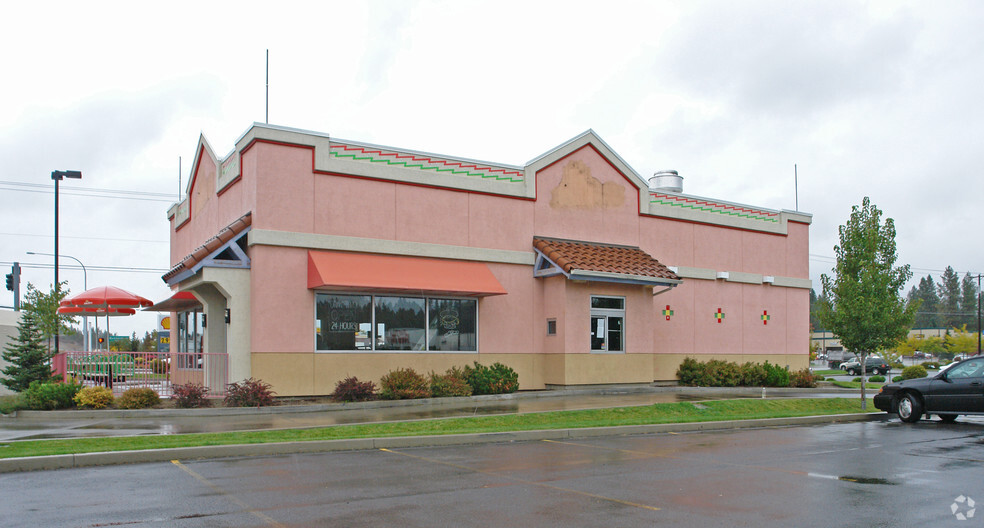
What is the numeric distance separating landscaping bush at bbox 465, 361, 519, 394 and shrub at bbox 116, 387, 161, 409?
26.1 ft

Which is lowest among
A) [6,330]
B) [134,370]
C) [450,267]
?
[134,370]

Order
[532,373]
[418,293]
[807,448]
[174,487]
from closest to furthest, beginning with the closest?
[174,487]
[807,448]
[418,293]
[532,373]

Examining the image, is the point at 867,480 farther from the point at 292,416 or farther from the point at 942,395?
the point at 292,416

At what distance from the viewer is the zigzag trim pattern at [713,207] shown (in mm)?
27141

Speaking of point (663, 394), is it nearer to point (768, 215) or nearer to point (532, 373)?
point (532, 373)

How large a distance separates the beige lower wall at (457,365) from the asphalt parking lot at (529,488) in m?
7.74

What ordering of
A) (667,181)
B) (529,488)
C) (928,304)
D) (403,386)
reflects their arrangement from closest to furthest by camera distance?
1. (529,488)
2. (403,386)
3. (667,181)
4. (928,304)

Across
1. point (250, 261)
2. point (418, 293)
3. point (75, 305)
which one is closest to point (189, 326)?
point (75, 305)

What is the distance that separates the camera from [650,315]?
971 inches

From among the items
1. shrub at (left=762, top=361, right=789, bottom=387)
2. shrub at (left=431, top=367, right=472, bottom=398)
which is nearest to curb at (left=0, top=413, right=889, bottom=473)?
shrub at (left=431, top=367, right=472, bottom=398)

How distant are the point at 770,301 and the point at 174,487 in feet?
81.4

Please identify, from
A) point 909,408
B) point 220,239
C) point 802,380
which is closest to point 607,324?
point 909,408

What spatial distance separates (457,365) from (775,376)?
12.0 m

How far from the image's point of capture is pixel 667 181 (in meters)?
30.1
